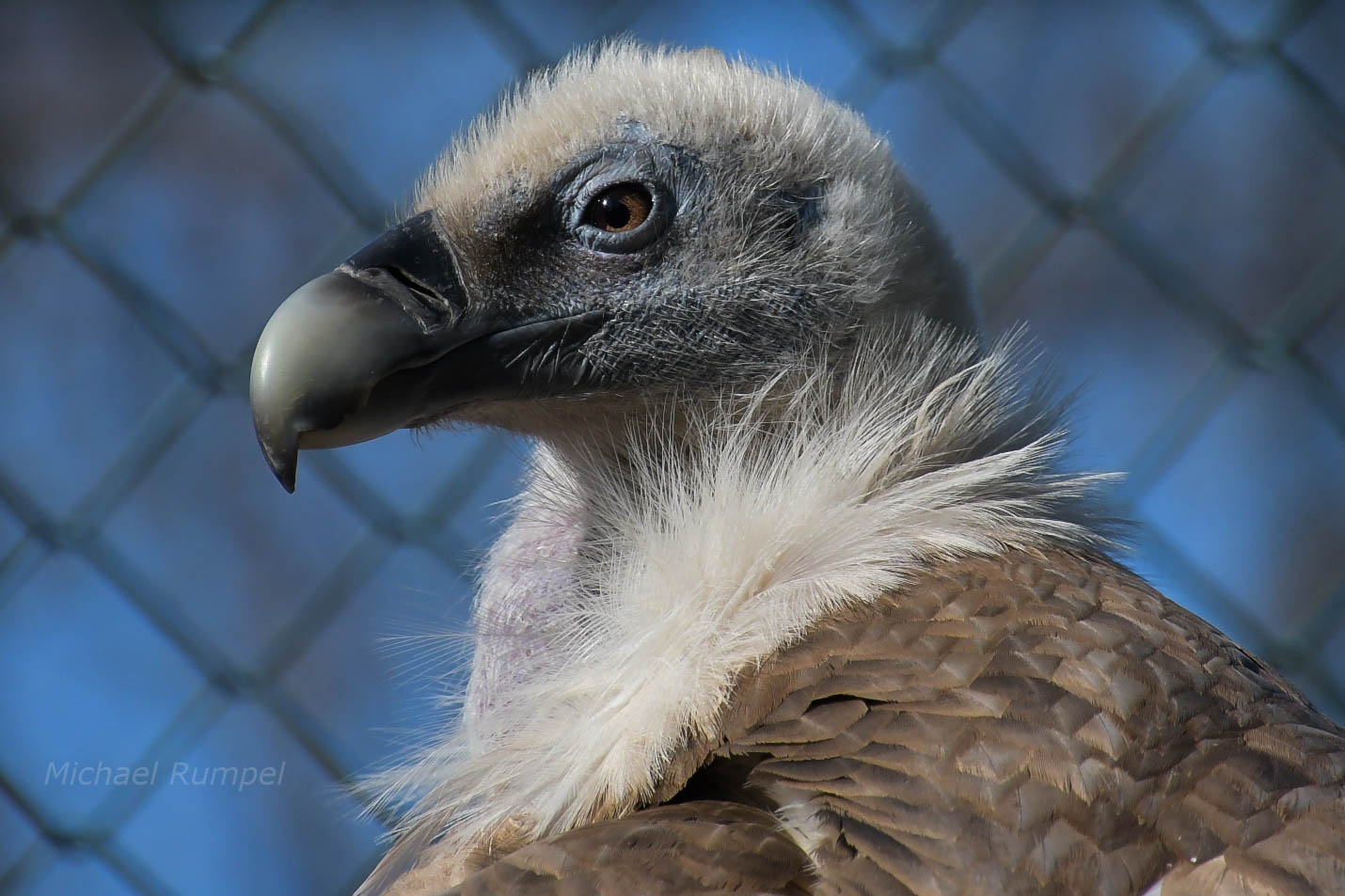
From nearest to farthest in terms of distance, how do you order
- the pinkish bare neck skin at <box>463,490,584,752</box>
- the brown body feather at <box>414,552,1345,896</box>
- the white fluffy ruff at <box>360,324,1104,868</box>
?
the brown body feather at <box>414,552,1345,896</box>
the white fluffy ruff at <box>360,324,1104,868</box>
the pinkish bare neck skin at <box>463,490,584,752</box>

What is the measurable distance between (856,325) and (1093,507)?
17cm

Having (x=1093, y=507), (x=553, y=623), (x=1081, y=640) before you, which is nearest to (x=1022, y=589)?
(x=1081, y=640)

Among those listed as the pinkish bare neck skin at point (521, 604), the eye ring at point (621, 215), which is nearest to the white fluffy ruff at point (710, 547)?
the pinkish bare neck skin at point (521, 604)

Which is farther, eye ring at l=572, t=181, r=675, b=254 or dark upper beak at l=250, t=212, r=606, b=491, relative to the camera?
eye ring at l=572, t=181, r=675, b=254

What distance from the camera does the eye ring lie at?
A: 0.89 m

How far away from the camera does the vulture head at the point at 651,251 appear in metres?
0.86

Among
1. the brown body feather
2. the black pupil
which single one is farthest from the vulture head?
the brown body feather

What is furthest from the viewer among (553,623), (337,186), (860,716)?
(337,186)

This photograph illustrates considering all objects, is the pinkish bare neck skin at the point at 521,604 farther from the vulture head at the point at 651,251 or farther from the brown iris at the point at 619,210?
the brown iris at the point at 619,210

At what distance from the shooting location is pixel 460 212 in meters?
0.88

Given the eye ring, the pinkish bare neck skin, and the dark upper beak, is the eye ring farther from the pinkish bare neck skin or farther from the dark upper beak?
the pinkish bare neck skin

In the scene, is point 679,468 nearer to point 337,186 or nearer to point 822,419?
point 822,419

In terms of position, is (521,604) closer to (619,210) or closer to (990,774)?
(619,210)

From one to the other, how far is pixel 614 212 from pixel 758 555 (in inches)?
10.7
